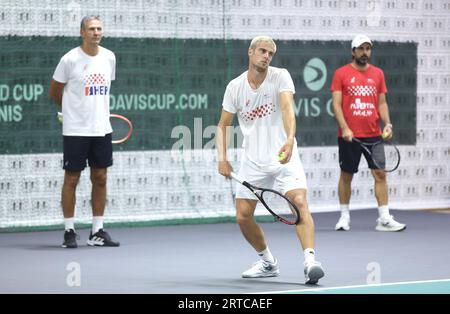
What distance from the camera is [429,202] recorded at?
15.5m

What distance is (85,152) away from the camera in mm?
11125

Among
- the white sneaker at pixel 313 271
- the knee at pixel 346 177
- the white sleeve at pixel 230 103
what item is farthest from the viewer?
the knee at pixel 346 177

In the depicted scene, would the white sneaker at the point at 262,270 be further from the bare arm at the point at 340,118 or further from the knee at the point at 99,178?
the bare arm at the point at 340,118

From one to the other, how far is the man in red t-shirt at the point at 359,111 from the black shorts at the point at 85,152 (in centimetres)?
272

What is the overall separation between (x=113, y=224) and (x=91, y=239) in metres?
1.88

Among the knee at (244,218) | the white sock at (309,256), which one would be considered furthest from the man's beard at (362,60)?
the white sock at (309,256)

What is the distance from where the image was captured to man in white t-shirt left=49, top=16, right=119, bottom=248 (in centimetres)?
1104

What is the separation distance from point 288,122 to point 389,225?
4227mm

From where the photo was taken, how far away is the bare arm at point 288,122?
27.2 feet

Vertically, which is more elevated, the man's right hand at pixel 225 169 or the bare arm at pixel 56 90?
the bare arm at pixel 56 90

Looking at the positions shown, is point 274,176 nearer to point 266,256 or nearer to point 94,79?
point 266,256

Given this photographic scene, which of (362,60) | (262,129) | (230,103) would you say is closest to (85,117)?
(230,103)
